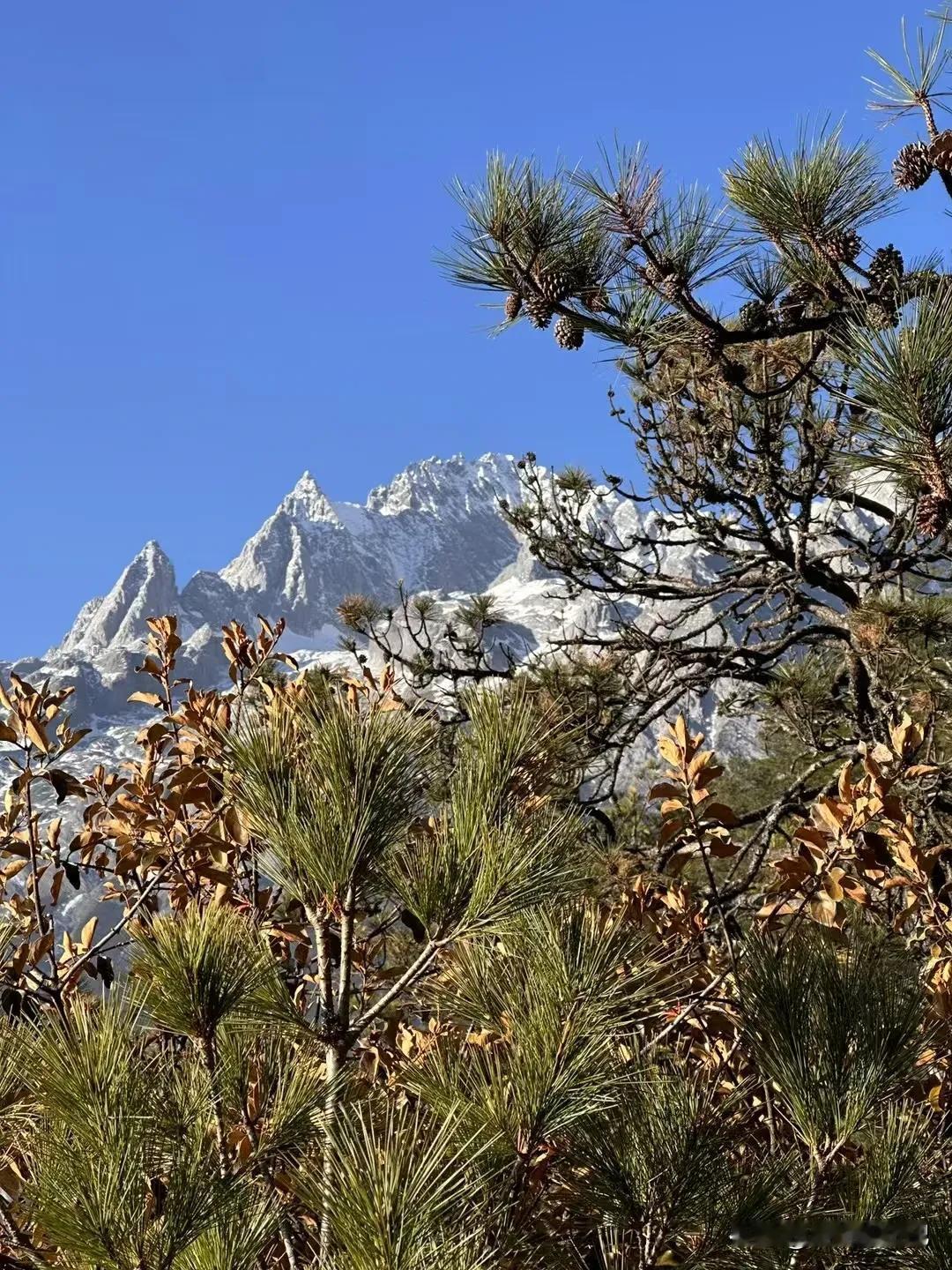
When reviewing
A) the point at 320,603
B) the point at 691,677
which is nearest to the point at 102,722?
the point at 320,603

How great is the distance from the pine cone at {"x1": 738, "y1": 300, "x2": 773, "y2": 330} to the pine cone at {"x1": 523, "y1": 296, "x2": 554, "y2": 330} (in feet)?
2.20

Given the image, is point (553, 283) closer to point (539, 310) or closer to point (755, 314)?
point (539, 310)

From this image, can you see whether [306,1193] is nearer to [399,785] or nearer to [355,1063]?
[355,1063]

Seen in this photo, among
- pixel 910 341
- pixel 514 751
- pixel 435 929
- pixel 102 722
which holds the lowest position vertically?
pixel 435 929

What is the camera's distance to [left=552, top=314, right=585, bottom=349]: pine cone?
8.51 ft

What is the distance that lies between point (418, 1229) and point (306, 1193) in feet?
0.54

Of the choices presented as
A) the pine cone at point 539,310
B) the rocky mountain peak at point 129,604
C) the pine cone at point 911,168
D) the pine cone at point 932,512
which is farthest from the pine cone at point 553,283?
the rocky mountain peak at point 129,604

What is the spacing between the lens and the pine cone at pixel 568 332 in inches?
102

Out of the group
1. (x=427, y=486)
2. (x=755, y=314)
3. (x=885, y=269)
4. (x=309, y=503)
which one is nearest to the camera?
(x=885, y=269)

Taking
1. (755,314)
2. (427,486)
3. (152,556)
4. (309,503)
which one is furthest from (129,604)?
(755,314)

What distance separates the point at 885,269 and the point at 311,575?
145m

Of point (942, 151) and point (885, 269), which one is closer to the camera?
point (942, 151)

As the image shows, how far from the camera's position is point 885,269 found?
2283 millimetres

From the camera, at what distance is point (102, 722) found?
369 feet
